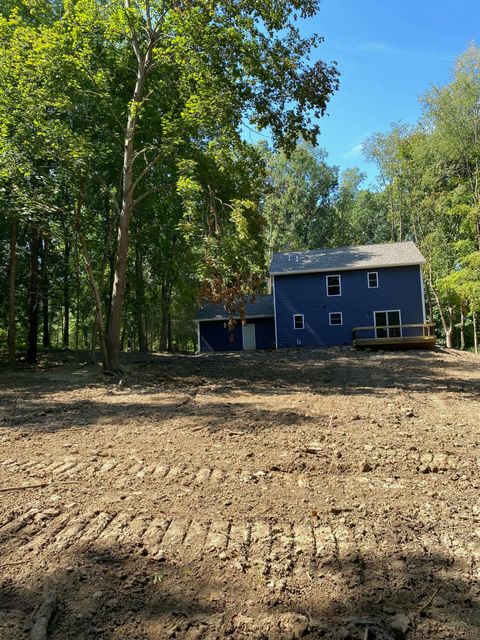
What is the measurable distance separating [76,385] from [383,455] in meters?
8.49

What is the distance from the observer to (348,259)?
24812 millimetres

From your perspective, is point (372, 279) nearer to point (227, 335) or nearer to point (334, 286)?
point (334, 286)

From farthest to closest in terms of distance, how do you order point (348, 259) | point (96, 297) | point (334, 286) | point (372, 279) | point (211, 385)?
point (348, 259), point (334, 286), point (372, 279), point (96, 297), point (211, 385)

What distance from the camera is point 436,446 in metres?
4.84

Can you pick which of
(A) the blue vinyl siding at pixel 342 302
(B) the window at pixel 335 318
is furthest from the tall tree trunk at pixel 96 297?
(B) the window at pixel 335 318

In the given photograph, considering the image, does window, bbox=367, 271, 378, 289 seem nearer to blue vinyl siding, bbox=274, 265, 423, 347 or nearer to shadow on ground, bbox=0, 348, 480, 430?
blue vinyl siding, bbox=274, 265, 423, 347

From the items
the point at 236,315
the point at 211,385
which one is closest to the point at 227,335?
the point at 236,315

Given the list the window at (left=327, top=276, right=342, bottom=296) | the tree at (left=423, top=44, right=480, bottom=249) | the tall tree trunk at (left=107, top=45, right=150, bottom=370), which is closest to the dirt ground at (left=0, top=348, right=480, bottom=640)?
the tall tree trunk at (left=107, top=45, right=150, bottom=370)

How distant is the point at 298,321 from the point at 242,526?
21.8 metres

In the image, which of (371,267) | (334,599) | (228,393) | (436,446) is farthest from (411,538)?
(371,267)

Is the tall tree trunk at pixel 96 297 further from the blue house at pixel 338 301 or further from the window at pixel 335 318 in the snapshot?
the window at pixel 335 318

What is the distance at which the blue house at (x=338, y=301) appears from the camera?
23297 mm

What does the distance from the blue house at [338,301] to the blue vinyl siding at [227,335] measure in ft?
0.19

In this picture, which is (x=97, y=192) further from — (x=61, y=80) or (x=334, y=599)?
(x=334, y=599)
